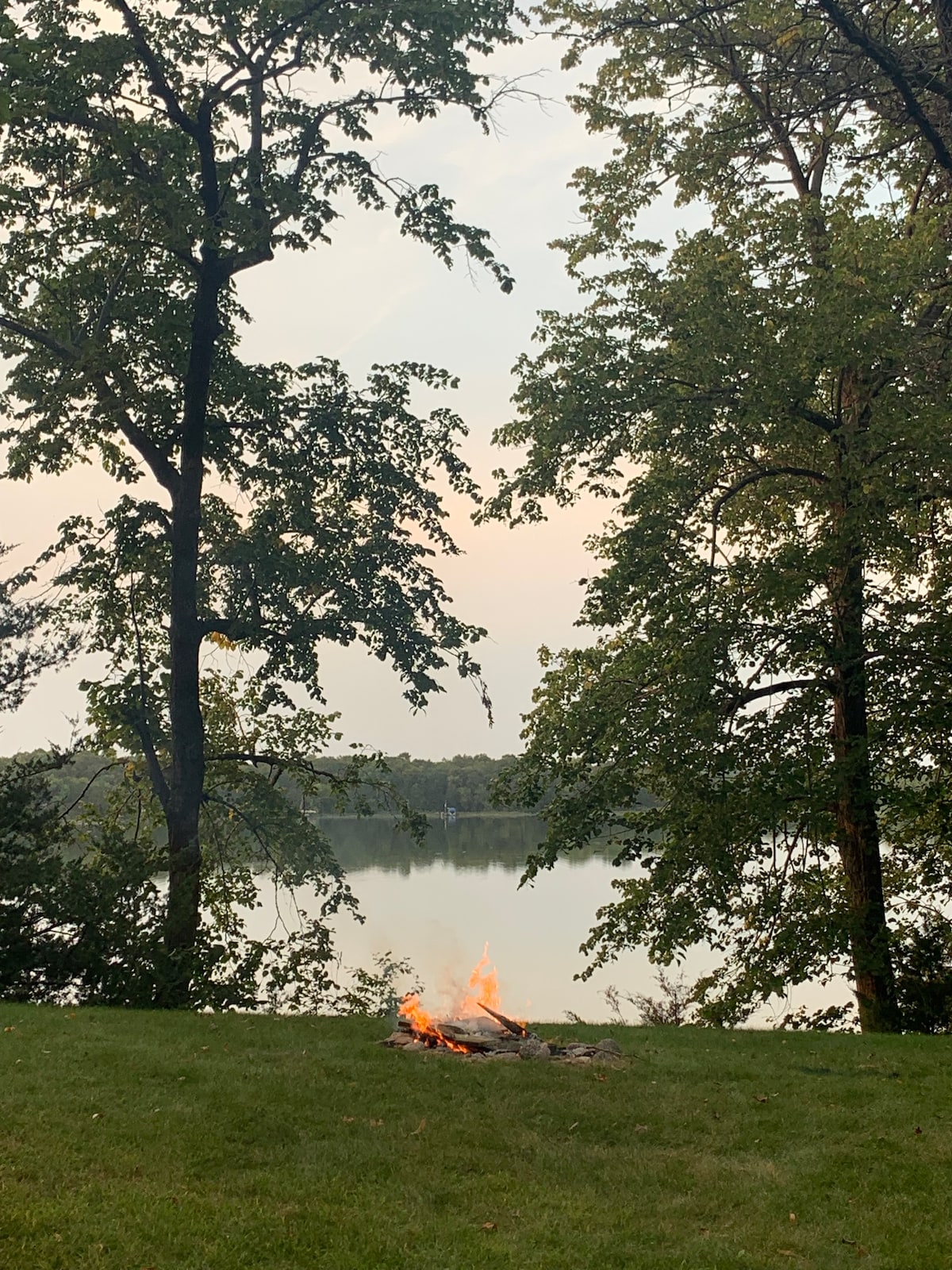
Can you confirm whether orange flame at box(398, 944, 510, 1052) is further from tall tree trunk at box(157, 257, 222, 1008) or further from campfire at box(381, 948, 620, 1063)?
tall tree trunk at box(157, 257, 222, 1008)

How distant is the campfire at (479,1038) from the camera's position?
464 inches

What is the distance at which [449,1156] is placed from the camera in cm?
855

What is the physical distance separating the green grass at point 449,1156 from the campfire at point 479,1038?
0.39 m

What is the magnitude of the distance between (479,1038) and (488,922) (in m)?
23.3

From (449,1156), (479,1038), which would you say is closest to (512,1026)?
(479,1038)

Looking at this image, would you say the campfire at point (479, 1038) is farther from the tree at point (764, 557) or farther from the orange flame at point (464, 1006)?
the tree at point (764, 557)

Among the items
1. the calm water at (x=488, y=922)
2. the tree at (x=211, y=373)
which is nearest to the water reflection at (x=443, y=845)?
the calm water at (x=488, y=922)

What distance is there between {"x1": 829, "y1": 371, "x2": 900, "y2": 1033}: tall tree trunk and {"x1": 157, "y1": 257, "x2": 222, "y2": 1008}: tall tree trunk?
911 centimetres

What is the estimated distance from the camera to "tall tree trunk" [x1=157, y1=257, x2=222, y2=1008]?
16656mm

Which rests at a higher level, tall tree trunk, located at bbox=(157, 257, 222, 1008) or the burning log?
tall tree trunk, located at bbox=(157, 257, 222, 1008)

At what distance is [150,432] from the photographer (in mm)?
17781

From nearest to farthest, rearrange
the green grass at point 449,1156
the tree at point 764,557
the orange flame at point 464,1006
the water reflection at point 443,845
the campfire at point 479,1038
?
the green grass at point 449,1156 → the campfire at point 479,1038 → the orange flame at point 464,1006 → the tree at point 764,557 → the water reflection at point 443,845

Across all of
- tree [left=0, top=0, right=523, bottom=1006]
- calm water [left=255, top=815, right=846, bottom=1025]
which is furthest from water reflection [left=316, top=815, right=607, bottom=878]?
tree [left=0, top=0, right=523, bottom=1006]

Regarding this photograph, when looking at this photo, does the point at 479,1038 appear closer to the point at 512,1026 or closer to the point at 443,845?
the point at 512,1026
